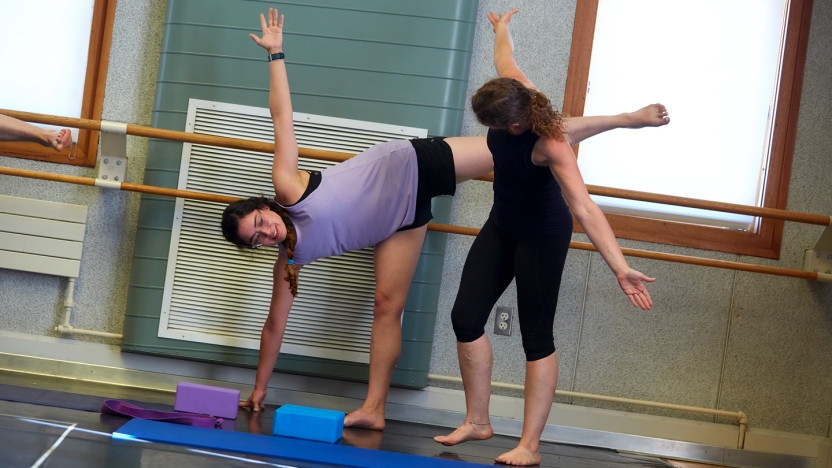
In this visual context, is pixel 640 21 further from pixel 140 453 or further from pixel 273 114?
pixel 140 453

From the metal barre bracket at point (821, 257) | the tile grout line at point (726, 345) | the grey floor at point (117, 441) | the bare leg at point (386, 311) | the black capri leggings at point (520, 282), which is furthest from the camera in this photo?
the tile grout line at point (726, 345)

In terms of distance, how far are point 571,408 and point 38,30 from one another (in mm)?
2730

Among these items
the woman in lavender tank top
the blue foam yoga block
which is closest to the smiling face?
the woman in lavender tank top

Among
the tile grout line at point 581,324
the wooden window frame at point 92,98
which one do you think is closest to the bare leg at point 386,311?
the tile grout line at point 581,324

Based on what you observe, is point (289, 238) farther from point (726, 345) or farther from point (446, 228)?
point (726, 345)

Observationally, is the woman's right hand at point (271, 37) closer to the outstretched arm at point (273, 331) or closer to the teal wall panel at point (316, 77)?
the teal wall panel at point (316, 77)

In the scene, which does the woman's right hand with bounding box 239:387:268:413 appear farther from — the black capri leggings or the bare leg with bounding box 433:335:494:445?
the black capri leggings

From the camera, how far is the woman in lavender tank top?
221 centimetres

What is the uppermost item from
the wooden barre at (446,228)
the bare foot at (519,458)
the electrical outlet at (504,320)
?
the wooden barre at (446,228)

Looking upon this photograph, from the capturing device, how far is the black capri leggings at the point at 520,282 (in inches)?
85.3

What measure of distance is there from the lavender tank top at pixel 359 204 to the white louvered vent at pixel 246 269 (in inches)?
18.4

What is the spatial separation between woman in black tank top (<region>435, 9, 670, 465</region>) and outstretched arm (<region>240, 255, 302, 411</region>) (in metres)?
0.65

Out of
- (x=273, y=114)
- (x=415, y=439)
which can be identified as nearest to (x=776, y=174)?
(x=415, y=439)

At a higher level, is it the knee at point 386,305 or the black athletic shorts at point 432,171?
the black athletic shorts at point 432,171
